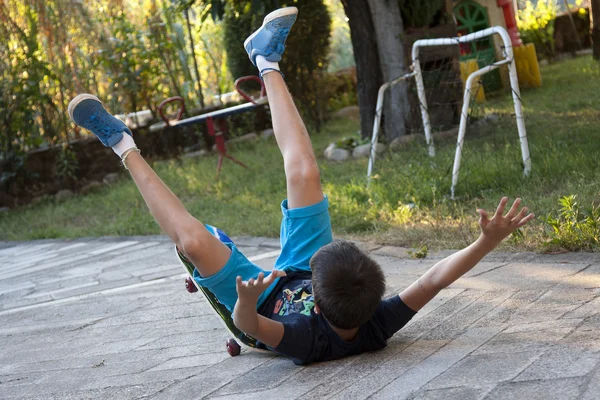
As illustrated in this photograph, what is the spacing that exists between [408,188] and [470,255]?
2707 millimetres

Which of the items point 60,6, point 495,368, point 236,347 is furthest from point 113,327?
point 60,6

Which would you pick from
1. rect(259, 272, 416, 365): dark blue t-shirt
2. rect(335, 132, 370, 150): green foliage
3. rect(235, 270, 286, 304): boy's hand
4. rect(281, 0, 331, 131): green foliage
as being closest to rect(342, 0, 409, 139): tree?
rect(335, 132, 370, 150): green foliage

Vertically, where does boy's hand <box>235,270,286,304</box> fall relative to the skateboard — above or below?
above

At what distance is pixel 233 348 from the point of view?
2.79m

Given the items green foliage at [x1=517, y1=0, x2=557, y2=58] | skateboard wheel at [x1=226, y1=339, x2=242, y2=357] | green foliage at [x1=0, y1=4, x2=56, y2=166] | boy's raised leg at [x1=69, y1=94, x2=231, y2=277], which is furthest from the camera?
green foliage at [x1=517, y1=0, x2=557, y2=58]

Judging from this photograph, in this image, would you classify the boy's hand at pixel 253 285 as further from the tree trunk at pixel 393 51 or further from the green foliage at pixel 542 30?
the green foliage at pixel 542 30

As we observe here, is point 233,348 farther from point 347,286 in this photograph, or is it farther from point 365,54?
point 365,54

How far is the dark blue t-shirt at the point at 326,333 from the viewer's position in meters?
2.46

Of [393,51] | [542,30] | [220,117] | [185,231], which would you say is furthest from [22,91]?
[542,30]

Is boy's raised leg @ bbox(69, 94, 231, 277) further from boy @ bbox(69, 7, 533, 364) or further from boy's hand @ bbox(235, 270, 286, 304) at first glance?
boy's hand @ bbox(235, 270, 286, 304)

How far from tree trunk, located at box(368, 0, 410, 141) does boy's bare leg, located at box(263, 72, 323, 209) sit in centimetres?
439

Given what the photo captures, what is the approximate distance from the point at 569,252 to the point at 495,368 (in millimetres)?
1335

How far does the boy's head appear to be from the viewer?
234cm

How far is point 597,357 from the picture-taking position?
2.06 metres
